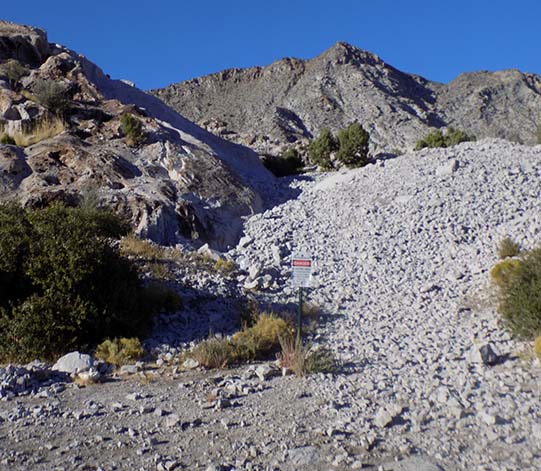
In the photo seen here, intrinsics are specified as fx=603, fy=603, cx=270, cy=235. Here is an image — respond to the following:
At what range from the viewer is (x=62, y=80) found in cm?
2195

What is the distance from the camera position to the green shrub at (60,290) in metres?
Answer: 7.73

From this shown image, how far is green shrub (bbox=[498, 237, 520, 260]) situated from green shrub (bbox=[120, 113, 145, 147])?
1099 cm

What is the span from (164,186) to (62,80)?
911 cm

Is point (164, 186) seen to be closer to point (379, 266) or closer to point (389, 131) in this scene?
point (379, 266)

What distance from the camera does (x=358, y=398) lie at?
6445 millimetres

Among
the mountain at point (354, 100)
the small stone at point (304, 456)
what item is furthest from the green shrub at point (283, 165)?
the mountain at point (354, 100)

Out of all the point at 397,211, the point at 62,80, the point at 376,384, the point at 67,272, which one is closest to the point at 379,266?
the point at 397,211

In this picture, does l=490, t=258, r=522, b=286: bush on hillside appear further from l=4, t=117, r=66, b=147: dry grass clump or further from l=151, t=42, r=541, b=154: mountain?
l=151, t=42, r=541, b=154: mountain

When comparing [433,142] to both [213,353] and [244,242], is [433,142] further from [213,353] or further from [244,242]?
[213,353]

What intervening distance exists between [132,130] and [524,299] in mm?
13176

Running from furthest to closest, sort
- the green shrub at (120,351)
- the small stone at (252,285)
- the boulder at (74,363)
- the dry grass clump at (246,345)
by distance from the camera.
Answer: the small stone at (252,285) → the dry grass clump at (246,345) → the green shrub at (120,351) → the boulder at (74,363)

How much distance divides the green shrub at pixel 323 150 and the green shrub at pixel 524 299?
16.1m

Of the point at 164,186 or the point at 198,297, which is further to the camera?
the point at 164,186

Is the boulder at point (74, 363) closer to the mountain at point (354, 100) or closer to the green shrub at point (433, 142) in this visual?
the green shrub at point (433, 142)
